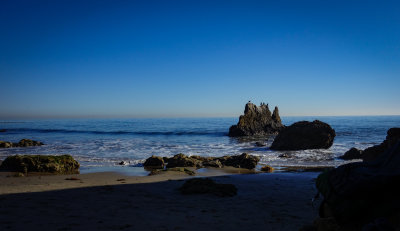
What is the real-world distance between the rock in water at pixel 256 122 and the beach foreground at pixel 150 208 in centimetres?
3792

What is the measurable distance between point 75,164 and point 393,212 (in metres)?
13.4

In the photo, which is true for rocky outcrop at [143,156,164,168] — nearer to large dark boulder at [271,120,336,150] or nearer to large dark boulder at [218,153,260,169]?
large dark boulder at [218,153,260,169]

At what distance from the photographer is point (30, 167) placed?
39.0 feet

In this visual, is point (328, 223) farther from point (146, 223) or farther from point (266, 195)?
point (266, 195)

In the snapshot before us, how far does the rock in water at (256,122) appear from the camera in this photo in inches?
1831

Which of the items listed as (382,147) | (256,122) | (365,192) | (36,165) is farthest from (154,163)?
(256,122)

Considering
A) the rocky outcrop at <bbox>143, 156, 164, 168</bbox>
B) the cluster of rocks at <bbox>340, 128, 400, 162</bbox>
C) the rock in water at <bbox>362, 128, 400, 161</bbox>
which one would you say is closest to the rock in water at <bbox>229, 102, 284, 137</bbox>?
the rocky outcrop at <bbox>143, 156, 164, 168</bbox>

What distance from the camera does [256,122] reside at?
50656 mm

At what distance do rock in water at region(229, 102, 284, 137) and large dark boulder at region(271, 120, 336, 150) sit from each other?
22193mm

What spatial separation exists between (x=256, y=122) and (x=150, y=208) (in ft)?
153

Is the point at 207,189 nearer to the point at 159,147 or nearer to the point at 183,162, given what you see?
the point at 183,162

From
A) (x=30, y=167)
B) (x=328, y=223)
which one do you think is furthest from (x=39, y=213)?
(x=30, y=167)

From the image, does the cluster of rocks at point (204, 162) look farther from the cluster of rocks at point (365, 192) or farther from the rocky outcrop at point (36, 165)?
the cluster of rocks at point (365, 192)

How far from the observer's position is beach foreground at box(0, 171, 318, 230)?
4.65 m
